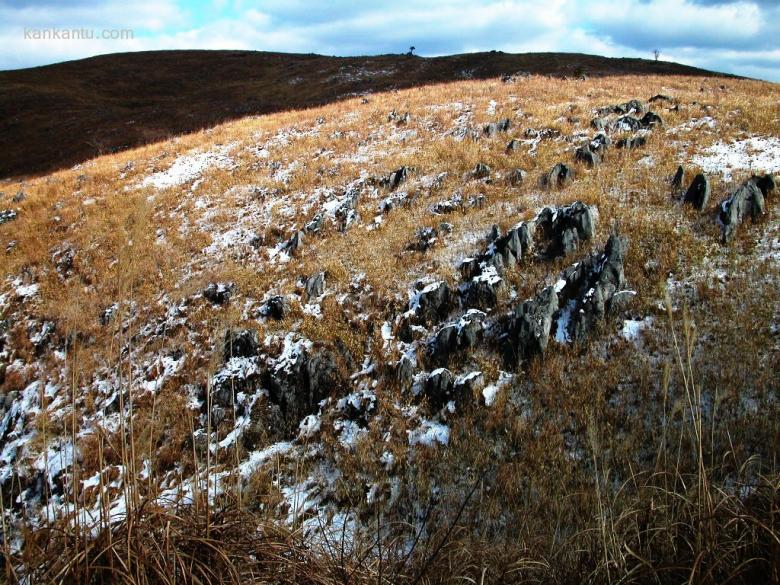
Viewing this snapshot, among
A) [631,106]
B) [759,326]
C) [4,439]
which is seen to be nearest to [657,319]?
[759,326]

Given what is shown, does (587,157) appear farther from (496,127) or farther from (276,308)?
(276,308)

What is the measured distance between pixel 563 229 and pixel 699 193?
3356 millimetres

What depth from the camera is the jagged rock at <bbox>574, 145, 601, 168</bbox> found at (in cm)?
1427

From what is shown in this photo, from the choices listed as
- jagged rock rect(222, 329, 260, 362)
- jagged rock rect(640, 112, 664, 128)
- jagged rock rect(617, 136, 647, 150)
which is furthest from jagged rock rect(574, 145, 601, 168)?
jagged rock rect(222, 329, 260, 362)

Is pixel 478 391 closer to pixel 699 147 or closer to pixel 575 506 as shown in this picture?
pixel 575 506

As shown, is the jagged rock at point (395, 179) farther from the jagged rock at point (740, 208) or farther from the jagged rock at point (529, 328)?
the jagged rock at point (740, 208)

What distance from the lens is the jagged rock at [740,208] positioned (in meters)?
9.57

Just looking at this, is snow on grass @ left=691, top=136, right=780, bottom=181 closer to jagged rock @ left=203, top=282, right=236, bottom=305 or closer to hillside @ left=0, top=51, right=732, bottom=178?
jagged rock @ left=203, top=282, right=236, bottom=305

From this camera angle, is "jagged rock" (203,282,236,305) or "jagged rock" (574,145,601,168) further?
"jagged rock" (574,145,601,168)

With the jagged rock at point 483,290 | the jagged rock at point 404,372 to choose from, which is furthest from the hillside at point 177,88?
the jagged rock at point 404,372

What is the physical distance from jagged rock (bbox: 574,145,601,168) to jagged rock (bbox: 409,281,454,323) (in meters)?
7.61

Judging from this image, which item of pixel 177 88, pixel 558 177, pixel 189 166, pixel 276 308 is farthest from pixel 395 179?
pixel 177 88

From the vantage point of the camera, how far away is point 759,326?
7285 millimetres

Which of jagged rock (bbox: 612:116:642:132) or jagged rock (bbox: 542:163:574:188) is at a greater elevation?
jagged rock (bbox: 612:116:642:132)
